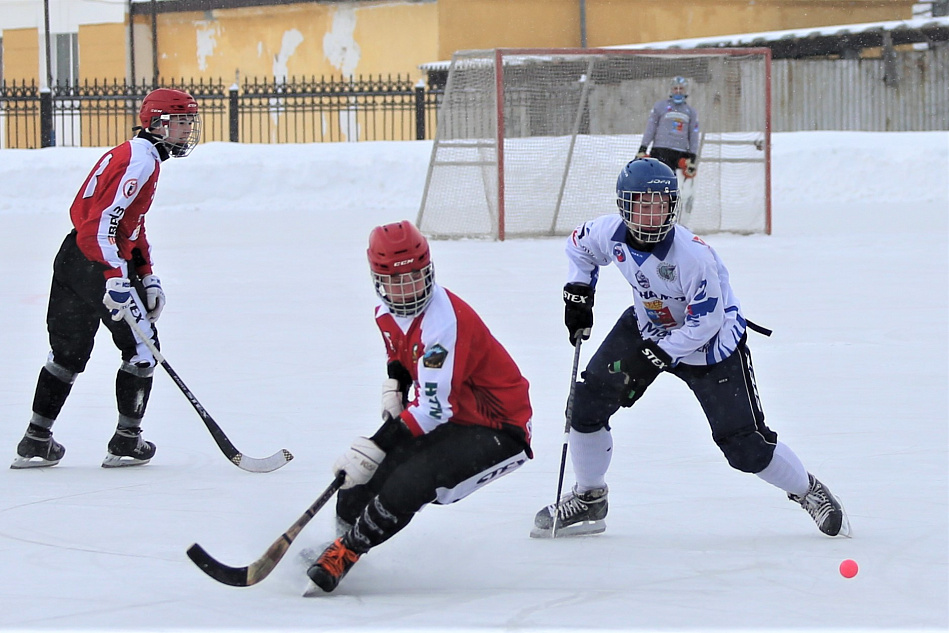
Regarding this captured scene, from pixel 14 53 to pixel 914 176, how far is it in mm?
18061

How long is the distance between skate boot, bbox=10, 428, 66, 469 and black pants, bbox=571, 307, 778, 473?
183 centimetres

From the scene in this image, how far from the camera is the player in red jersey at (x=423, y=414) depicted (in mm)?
3045

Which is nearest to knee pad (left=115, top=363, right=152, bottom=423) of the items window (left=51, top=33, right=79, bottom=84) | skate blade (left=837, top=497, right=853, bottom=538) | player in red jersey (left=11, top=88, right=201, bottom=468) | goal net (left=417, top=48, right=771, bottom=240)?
player in red jersey (left=11, top=88, right=201, bottom=468)

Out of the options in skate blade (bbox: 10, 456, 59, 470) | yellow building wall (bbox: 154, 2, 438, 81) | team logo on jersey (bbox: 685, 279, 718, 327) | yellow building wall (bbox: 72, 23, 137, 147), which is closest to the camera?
team logo on jersey (bbox: 685, 279, 718, 327)

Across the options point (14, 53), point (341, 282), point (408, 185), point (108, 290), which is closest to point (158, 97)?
point (108, 290)

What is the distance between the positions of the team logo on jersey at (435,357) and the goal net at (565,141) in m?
10.0

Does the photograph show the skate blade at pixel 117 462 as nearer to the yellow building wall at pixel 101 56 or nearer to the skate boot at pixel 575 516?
the skate boot at pixel 575 516

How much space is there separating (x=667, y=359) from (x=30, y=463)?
7.17 feet

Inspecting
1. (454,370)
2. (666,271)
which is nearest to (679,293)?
(666,271)

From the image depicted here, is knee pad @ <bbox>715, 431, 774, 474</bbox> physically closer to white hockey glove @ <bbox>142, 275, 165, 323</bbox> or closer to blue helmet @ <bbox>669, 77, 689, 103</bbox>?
white hockey glove @ <bbox>142, 275, 165, 323</bbox>

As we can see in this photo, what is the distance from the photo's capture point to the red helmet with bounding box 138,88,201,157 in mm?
4430

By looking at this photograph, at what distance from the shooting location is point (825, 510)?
11.6 feet

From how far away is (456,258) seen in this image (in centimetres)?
1120

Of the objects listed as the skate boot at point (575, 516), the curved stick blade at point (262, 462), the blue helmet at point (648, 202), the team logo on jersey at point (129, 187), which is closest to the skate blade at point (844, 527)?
the skate boot at point (575, 516)
